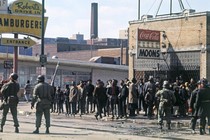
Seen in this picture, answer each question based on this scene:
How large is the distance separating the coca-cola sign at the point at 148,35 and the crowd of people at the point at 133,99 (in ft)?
9.18

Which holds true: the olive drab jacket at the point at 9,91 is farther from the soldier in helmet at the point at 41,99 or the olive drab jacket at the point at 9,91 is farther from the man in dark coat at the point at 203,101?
the man in dark coat at the point at 203,101

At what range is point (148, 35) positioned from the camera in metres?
26.7

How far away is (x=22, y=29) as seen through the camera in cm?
3653

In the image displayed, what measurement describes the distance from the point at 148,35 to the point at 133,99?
5.69m

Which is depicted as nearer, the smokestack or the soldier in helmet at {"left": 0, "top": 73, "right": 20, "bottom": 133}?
the soldier in helmet at {"left": 0, "top": 73, "right": 20, "bottom": 133}

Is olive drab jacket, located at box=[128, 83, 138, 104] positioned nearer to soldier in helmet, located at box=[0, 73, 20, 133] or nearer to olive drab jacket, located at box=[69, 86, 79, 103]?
→ olive drab jacket, located at box=[69, 86, 79, 103]

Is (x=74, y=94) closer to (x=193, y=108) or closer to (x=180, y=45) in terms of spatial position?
(x=180, y=45)

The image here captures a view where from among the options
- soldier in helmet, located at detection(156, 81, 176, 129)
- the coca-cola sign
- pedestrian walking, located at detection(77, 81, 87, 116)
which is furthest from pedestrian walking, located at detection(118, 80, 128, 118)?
the coca-cola sign

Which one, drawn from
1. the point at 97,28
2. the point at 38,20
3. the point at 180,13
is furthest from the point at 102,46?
the point at 180,13

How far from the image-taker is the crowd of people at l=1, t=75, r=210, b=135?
52.3ft

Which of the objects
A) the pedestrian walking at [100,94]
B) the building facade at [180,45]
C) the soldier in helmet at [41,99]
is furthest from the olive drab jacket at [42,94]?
the building facade at [180,45]

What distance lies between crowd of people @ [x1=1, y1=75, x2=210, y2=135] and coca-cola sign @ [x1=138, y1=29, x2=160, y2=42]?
2.80m

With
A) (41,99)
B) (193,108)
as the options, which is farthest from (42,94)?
(193,108)

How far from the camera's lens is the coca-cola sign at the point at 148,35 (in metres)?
26.5
